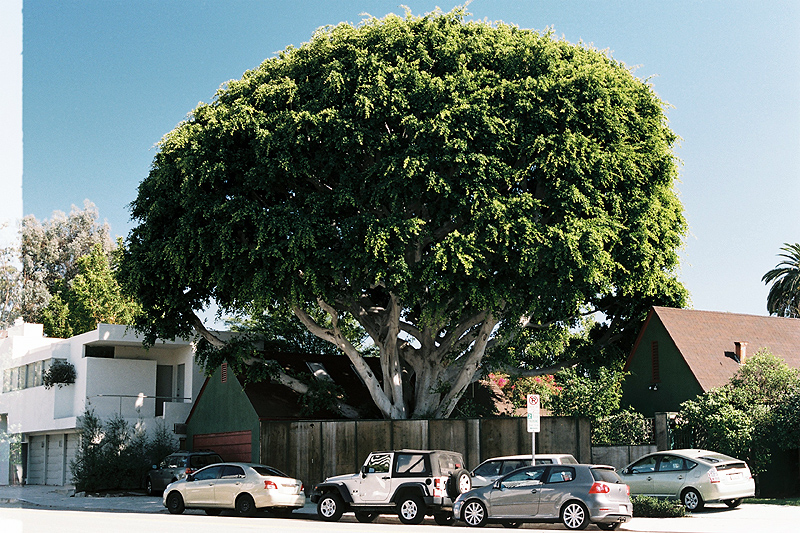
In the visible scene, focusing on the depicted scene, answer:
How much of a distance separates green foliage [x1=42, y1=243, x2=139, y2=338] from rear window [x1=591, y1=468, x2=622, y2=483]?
1627 inches

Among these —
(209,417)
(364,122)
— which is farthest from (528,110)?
(209,417)

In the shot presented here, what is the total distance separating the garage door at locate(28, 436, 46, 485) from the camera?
42.6m

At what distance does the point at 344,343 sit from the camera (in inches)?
1127

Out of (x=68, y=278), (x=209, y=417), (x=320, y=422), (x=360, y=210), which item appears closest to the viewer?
(x=360, y=210)

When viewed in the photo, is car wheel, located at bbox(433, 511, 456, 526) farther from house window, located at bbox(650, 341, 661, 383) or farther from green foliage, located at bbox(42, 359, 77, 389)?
green foliage, located at bbox(42, 359, 77, 389)

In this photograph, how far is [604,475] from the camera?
57.5 ft

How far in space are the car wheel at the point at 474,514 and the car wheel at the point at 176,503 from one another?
8976mm

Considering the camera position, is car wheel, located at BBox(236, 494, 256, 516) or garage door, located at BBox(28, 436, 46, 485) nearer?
car wheel, located at BBox(236, 494, 256, 516)

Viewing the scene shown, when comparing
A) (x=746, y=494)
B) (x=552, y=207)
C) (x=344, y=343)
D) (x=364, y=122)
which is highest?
(x=364, y=122)

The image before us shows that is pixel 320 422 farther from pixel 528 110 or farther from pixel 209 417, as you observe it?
pixel 528 110

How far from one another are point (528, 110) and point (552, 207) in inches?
119

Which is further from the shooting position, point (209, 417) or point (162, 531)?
point (209, 417)

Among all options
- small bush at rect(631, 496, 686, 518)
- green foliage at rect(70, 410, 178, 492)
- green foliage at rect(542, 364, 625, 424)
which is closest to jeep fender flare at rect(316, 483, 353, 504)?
small bush at rect(631, 496, 686, 518)

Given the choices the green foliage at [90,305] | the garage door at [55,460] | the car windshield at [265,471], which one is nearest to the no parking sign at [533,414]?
the car windshield at [265,471]
